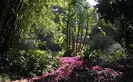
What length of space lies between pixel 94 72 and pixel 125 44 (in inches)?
148

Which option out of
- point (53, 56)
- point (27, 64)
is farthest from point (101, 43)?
point (27, 64)

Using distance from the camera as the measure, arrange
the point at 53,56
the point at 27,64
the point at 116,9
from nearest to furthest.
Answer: the point at 116,9 → the point at 27,64 → the point at 53,56

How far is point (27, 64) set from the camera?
878 centimetres

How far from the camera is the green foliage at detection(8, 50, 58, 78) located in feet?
27.5

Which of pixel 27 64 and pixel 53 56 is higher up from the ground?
pixel 53 56

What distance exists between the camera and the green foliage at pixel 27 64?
8.37 meters

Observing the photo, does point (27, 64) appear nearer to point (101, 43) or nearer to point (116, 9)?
point (116, 9)

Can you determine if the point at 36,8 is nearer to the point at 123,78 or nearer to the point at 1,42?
the point at 1,42

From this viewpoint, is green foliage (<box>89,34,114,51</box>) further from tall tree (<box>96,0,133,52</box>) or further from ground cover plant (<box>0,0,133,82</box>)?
tall tree (<box>96,0,133,52</box>)

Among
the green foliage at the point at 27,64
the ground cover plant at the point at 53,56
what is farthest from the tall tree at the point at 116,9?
the green foliage at the point at 27,64

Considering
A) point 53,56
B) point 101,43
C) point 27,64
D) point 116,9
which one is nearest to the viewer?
point 116,9

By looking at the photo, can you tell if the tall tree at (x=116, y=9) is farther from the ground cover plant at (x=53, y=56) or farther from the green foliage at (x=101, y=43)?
the green foliage at (x=101, y=43)

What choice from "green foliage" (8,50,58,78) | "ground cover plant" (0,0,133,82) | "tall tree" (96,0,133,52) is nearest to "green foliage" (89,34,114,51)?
"ground cover plant" (0,0,133,82)

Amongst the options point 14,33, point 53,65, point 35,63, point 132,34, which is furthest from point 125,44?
point 14,33
